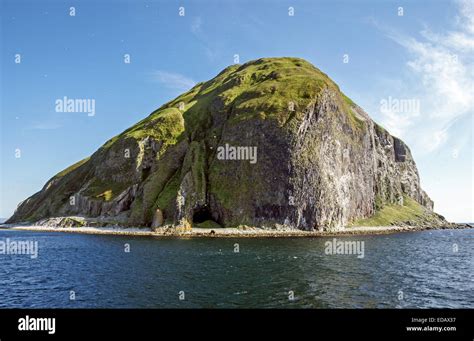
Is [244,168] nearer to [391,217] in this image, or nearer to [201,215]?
[201,215]

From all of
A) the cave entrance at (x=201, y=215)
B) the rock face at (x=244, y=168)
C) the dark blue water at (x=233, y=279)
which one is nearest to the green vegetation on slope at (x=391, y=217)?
the rock face at (x=244, y=168)

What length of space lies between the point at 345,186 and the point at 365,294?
386ft

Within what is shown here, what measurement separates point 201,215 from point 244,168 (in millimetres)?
26643

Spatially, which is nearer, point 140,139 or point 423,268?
point 423,268

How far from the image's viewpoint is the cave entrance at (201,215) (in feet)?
436

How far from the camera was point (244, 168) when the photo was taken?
443 feet

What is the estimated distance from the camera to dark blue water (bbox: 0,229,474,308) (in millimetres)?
34750

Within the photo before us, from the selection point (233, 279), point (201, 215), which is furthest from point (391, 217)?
point (233, 279)

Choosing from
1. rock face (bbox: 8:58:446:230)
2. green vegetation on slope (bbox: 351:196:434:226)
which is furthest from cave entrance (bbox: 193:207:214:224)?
green vegetation on slope (bbox: 351:196:434:226)

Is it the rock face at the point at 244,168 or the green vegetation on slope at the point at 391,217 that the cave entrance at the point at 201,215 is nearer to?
the rock face at the point at 244,168

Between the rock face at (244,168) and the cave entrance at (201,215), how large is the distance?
413 mm

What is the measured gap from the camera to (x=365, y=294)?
124ft
